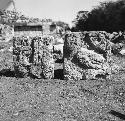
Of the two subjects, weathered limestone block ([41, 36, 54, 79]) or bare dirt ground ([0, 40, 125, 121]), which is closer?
bare dirt ground ([0, 40, 125, 121])

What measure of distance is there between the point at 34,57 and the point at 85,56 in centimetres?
148

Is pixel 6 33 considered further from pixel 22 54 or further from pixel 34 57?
pixel 34 57

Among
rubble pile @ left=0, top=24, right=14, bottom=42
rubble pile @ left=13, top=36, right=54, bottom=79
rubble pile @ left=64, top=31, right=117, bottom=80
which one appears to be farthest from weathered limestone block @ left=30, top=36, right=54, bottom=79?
rubble pile @ left=0, top=24, right=14, bottom=42

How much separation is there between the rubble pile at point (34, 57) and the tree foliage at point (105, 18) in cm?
2235

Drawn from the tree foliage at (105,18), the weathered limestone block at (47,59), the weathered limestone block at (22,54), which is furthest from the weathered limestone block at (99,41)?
the tree foliage at (105,18)

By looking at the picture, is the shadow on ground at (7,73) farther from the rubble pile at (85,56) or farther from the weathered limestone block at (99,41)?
the weathered limestone block at (99,41)

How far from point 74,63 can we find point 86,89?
47.6 inches

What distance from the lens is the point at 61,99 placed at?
252 inches

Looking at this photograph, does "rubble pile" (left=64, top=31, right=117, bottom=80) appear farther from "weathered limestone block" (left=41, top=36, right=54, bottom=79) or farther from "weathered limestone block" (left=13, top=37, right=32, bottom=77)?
"weathered limestone block" (left=13, top=37, right=32, bottom=77)

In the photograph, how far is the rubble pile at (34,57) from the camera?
823cm

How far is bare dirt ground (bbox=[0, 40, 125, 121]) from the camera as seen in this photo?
543 centimetres

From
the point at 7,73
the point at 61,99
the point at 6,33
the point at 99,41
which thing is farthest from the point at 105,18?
the point at 61,99

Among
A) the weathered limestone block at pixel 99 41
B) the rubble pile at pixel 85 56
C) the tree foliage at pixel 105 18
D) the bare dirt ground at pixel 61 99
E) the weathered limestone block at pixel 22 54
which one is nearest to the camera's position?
the bare dirt ground at pixel 61 99

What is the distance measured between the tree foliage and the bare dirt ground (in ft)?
74.0
